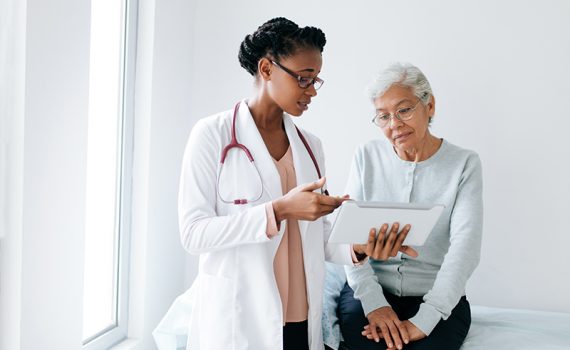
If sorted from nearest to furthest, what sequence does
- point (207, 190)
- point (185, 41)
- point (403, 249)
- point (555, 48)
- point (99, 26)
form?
point (207, 190)
point (403, 249)
point (99, 26)
point (555, 48)
point (185, 41)

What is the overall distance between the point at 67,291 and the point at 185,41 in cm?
133

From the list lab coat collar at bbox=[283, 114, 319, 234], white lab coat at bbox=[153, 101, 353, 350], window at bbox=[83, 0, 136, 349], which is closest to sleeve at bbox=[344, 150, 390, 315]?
white lab coat at bbox=[153, 101, 353, 350]

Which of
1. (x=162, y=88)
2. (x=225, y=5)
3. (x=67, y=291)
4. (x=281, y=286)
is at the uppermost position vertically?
(x=225, y=5)

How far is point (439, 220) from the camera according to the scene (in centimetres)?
176

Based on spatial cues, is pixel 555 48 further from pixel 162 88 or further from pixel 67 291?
pixel 67 291

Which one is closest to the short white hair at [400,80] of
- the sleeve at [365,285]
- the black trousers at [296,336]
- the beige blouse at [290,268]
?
the sleeve at [365,285]

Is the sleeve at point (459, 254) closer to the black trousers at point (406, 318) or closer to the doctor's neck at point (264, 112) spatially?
the black trousers at point (406, 318)

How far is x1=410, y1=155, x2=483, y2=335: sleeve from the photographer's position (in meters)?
1.55

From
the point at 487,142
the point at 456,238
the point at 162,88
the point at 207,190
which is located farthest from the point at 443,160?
the point at 162,88

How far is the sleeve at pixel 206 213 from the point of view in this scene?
51.8 inches

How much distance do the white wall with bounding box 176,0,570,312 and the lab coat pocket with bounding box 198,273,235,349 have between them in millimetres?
1213

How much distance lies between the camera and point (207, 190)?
139 centimetres

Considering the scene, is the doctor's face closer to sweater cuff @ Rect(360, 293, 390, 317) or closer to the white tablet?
the white tablet

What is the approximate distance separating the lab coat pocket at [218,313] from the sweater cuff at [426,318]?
21.1 inches
